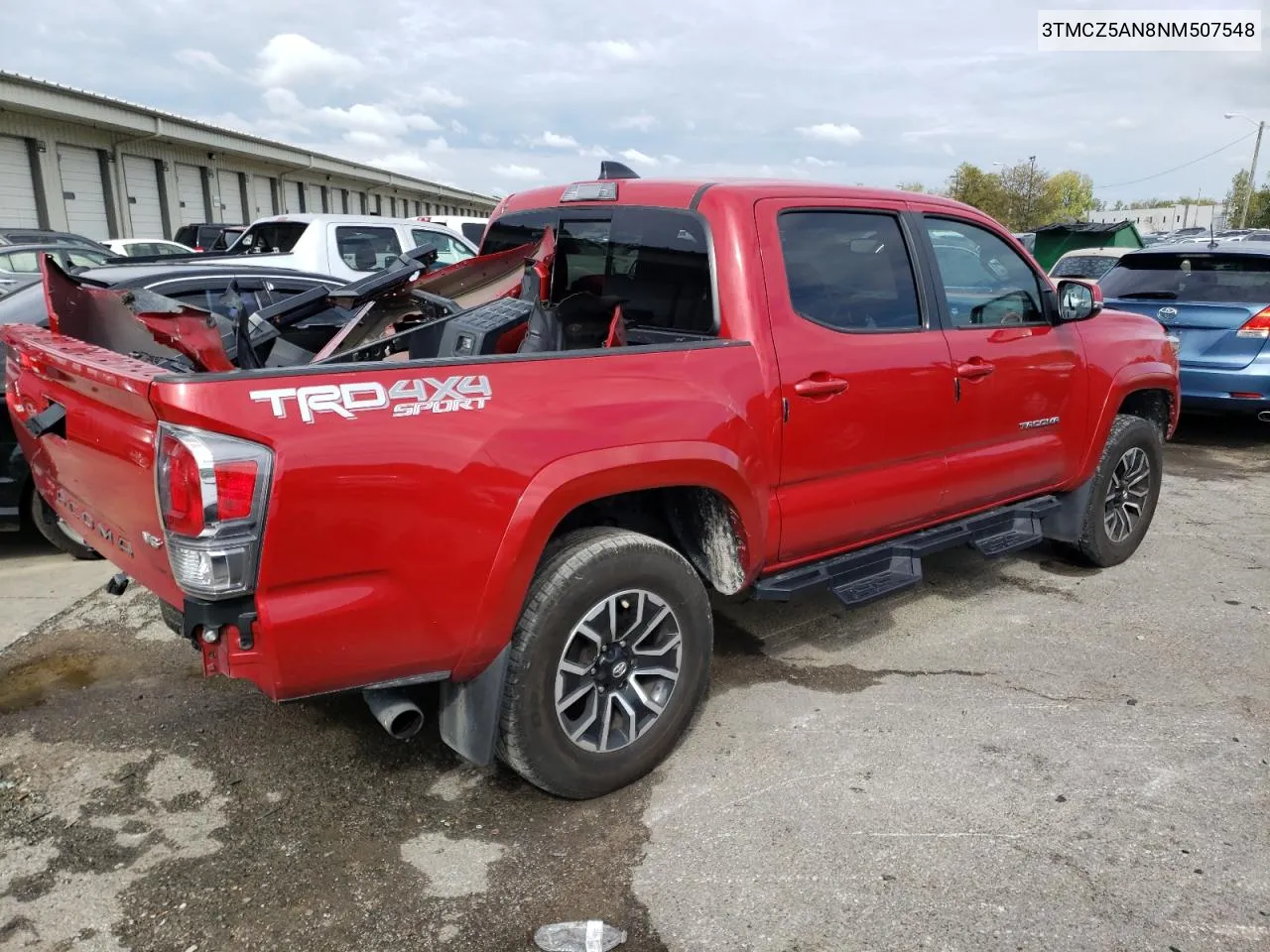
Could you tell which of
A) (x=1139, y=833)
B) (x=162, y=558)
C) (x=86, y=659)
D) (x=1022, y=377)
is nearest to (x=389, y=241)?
(x=86, y=659)

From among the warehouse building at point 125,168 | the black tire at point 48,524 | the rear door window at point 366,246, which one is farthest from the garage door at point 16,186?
the black tire at point 48,524

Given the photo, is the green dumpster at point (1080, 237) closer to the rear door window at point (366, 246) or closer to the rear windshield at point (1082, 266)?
the rear windshield at point (1082, 266)

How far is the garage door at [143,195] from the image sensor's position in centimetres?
2583

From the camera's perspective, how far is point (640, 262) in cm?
362

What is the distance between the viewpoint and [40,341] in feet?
10.3

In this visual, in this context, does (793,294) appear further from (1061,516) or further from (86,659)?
(86,659)

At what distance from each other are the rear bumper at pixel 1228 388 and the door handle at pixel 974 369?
508cm

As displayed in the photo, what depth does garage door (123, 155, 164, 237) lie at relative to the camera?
2583 cm

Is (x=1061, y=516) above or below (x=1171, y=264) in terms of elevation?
below

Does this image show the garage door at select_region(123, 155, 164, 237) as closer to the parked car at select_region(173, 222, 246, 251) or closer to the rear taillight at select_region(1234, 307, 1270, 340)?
the parked car at select_region(173, 222, 246, 251)

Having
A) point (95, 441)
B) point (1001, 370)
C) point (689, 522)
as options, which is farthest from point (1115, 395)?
point (95, 441)

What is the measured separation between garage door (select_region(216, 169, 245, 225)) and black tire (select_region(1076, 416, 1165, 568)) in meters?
31.0

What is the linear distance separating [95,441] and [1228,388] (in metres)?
8.39

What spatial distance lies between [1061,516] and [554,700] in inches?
133
